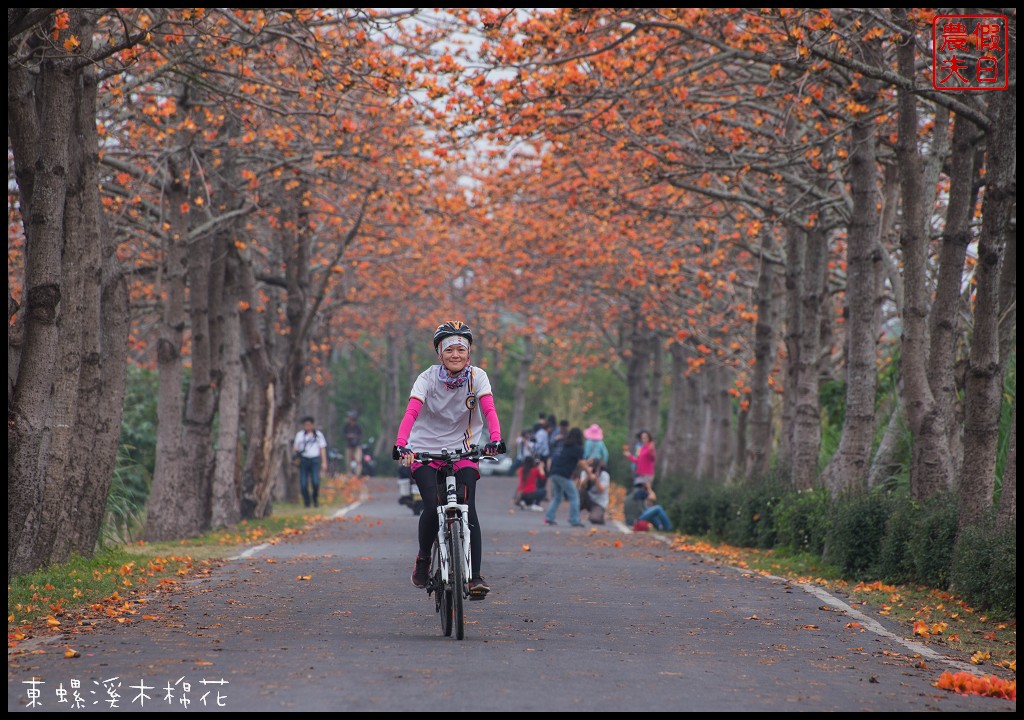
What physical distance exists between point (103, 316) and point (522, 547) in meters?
6.05

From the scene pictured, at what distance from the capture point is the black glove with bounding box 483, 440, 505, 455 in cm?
935

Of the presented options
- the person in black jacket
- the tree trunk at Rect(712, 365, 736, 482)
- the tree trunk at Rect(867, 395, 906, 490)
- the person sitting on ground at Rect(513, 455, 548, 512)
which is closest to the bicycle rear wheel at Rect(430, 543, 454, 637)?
the tree trunk at Rect(867, 395, 906, 490)

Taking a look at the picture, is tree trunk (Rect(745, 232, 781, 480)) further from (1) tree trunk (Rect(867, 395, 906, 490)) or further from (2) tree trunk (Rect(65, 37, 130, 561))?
(2) tree trunk (Rect(65, 37, 130, 561))

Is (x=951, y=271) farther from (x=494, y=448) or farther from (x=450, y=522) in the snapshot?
(x=450, y=522)

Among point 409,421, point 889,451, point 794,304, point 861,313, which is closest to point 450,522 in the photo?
point 409,421

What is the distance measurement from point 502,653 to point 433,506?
1.63m

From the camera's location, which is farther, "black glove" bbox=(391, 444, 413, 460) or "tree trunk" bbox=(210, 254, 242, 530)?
"tree trunk" bbox=(210, 254, 242, 530)

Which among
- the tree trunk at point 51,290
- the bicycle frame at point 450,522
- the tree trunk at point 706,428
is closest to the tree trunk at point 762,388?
the tree trunk at point 706,428

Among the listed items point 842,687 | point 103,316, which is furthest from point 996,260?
point 103,316

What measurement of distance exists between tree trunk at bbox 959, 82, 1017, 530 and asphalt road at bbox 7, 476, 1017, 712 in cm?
166

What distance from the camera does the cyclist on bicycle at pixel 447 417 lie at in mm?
9688

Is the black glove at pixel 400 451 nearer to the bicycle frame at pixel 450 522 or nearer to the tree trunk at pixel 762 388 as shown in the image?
the bicycle frame at pixel 450 522

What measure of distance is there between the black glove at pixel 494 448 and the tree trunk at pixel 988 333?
5.10m

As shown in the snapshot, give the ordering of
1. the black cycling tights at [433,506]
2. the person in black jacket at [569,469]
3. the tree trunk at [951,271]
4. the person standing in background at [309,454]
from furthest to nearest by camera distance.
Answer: the person standing in background at [309,454] → the person in black jacket at [569,469] → the tree trunk at [951,271] → the black cycling tights at [433,506]
